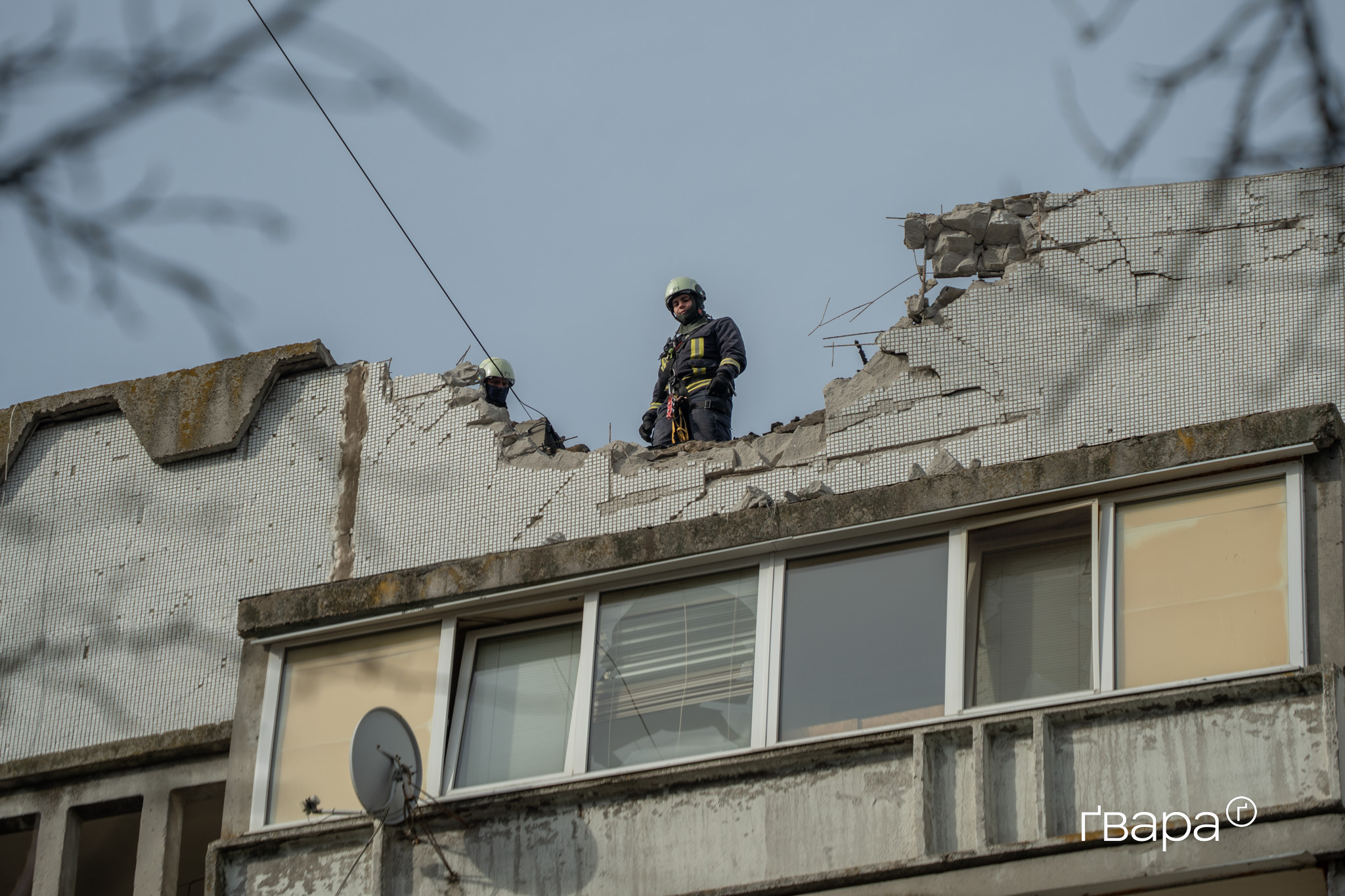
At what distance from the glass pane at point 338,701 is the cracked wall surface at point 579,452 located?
1.92 m

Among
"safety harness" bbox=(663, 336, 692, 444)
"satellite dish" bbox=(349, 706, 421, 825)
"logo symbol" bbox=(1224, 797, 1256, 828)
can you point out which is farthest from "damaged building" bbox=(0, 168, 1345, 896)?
"safety harness" bbox=(663, 336, 692, 444)

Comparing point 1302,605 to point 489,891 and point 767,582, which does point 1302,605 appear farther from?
point 489,891

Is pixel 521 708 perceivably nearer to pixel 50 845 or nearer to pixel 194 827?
pixel 194 827

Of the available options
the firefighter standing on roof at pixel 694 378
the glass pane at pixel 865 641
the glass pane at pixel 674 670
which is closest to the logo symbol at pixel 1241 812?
the glass pane at pixel 865 641

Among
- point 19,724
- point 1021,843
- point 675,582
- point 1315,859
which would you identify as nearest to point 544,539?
point 675,582

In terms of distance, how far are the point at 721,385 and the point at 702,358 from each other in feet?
1.26

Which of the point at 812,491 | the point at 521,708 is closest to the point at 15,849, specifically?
the point at 521,708

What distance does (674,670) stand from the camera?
8227mm

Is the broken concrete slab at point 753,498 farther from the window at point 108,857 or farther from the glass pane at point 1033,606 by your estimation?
the window at point 108,857

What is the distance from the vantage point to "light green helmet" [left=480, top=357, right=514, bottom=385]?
15.7 metres

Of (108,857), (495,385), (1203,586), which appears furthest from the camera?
(495,385)

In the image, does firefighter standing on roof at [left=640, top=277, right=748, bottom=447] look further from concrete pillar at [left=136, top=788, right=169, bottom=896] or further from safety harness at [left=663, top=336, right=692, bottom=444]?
concrete pillar at [left=136, top=788, right=169, bottom=896]

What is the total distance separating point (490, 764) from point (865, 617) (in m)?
2.03

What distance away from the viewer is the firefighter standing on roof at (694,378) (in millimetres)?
11797
